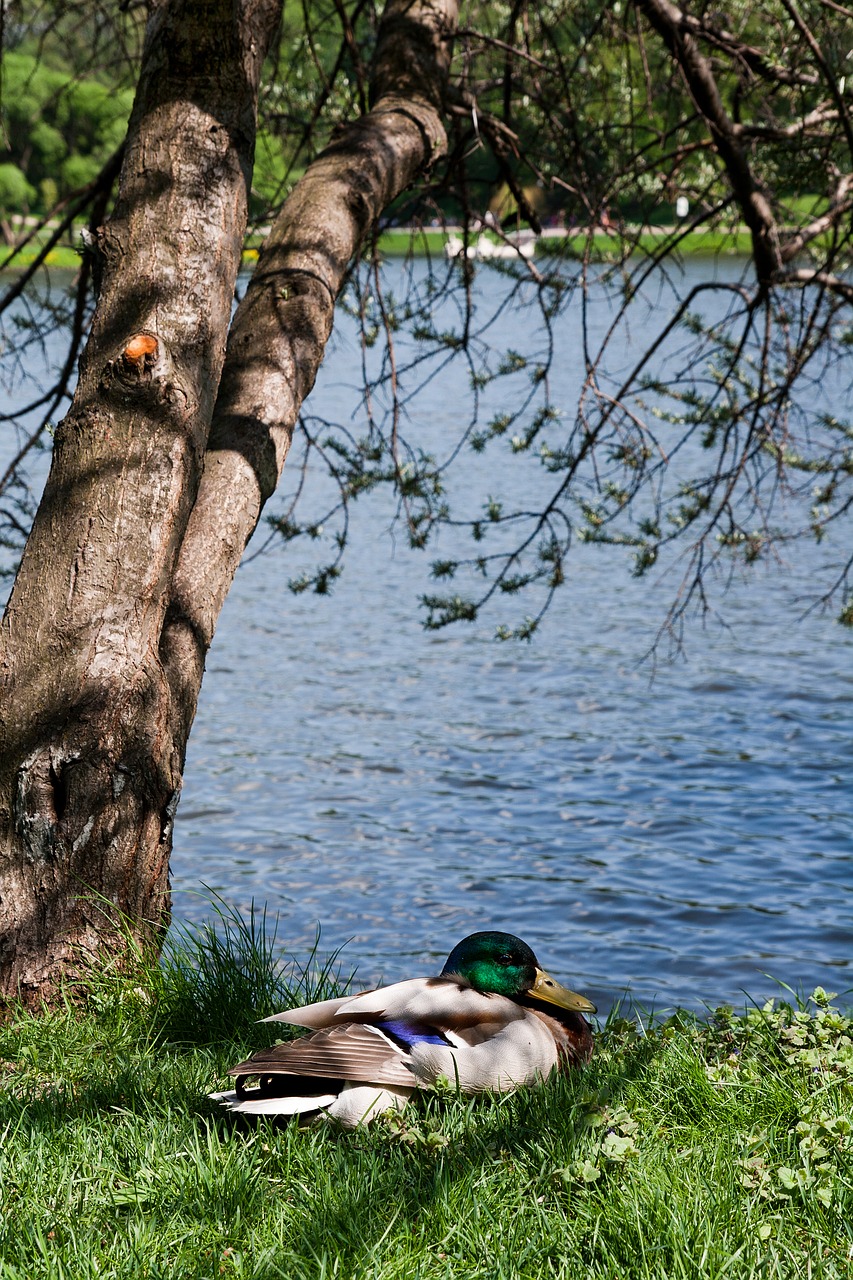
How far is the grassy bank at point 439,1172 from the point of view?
2.54m

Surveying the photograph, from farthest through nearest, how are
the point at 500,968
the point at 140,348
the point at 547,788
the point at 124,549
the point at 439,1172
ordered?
1. the point at 547,788
2. the point at 140,348
3. the point at 124,549
4. the point at 500,968
5. the point at 439,1172

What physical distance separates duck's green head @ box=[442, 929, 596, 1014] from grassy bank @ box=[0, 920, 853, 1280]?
A: 0.32m

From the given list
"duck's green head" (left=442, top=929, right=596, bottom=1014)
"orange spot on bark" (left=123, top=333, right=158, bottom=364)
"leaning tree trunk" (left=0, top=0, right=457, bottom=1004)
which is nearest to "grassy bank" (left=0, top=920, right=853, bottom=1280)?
"duck's green head" (left=442, top=929, right=596, bottom=1014)

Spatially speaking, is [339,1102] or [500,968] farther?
[500,968]

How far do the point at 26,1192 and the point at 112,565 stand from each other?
1.76m

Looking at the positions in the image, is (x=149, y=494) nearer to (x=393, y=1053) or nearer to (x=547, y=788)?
(x=393, y=1053)

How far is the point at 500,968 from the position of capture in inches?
146

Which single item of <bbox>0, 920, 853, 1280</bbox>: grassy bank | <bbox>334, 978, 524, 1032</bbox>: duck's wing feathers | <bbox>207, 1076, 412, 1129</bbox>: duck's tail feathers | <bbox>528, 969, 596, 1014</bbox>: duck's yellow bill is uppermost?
<bbox>334, 978, 524, 1032</bbox>: duck's wing feathers

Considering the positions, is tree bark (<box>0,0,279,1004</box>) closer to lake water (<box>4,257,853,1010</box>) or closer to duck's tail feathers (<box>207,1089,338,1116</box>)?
duck's tail feathers (<box>207,1089,338,1116</box>)

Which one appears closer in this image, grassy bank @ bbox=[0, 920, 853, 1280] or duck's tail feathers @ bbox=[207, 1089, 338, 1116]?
grassy bank @ bbox=[0, 920, 853, 1280]

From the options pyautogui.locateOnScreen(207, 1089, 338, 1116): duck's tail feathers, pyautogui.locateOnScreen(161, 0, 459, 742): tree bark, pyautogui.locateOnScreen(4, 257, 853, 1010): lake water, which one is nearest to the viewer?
pyautogui.locateOnScreen(207, 1089, 338, 1116): duck's tail feathers

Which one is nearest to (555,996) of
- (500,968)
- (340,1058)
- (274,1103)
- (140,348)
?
(500,968)

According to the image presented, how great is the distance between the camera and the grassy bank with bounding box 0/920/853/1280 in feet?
8.32

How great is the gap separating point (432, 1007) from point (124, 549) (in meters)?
1.60
